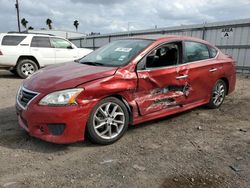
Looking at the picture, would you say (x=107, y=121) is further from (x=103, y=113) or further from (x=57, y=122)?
(x=57, y=122)

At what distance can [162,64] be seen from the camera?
421cm

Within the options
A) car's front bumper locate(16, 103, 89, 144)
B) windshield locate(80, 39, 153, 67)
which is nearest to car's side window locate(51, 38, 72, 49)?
windshield locate(80, 39, 153, 67)

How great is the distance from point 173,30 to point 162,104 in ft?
32.9

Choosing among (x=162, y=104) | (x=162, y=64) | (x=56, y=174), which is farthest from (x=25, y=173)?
(x=162, y=64)

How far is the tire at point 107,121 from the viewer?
11.3ft

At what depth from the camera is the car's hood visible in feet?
10.8

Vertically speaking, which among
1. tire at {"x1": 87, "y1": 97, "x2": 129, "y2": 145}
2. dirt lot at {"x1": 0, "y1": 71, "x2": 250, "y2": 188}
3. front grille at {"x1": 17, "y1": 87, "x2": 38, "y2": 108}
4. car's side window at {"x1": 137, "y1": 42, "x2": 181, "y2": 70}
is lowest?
dirt lot at {"x1": 0, "y1": 71, "x2": 250, "y2": 188}

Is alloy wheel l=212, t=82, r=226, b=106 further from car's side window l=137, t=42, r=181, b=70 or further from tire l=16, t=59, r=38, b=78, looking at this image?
tire l=16, t=59, r=38, b=78

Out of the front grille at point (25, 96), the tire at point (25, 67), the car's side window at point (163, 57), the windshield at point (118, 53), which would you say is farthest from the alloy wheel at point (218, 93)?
the tire at point (25, 67)

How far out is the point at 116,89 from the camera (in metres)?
3.54

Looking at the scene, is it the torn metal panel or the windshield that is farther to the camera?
the windshield

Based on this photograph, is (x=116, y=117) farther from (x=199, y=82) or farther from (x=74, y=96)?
(x=199, y=82)

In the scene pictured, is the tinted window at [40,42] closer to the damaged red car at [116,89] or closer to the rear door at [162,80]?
the damaged red car at [116,89]

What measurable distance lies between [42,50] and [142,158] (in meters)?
8.42
